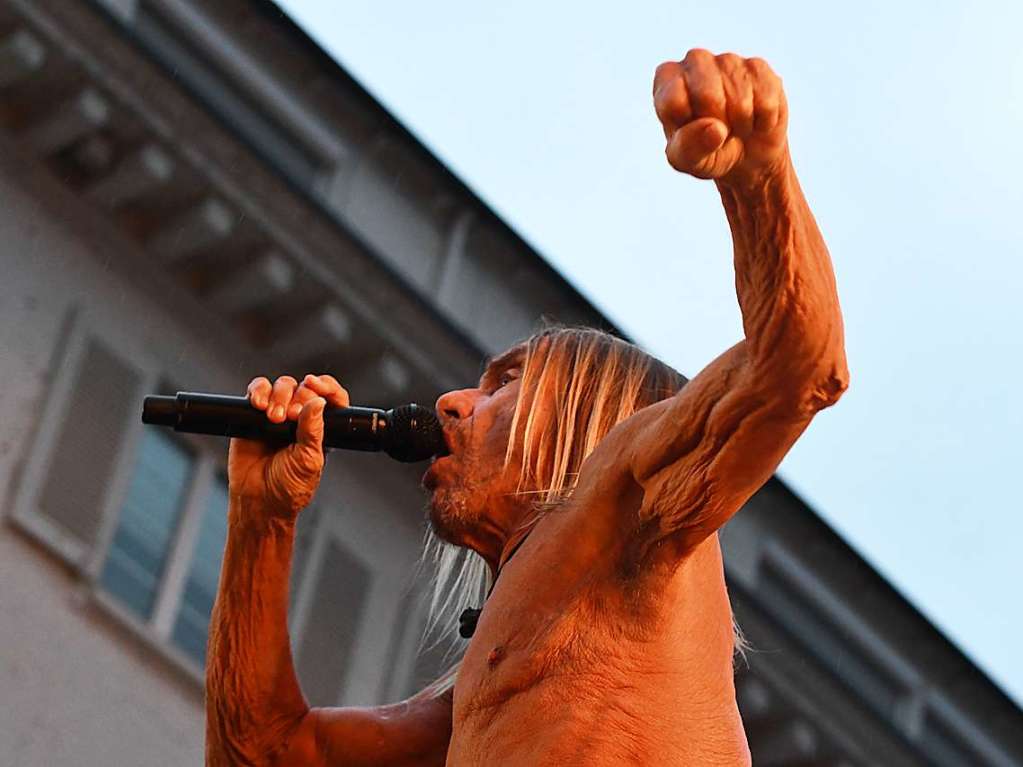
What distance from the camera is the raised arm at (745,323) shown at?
4.36m

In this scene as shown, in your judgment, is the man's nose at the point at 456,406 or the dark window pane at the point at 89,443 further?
the dark window pane at the point at 89,443

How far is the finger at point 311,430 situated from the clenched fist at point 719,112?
115cm

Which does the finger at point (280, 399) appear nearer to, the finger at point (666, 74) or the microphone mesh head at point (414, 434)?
the microphone mesh head at point (414, 434)

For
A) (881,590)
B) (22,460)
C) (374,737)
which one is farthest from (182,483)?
(374,737)

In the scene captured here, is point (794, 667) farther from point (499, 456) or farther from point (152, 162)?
point (499, 456)

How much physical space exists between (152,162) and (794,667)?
623 cm

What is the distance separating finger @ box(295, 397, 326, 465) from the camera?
5332 mm

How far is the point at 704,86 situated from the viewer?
4320 millimetres

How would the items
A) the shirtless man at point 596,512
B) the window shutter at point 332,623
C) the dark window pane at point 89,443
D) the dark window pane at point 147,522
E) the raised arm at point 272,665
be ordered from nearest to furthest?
the shirtless man at point 596,512 → the raised arm at point 272,665 → the dark window pane at point 89,443 → the dark window pane at point 147,522 → the window shutter at point 332,623

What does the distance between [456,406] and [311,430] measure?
0.37 m

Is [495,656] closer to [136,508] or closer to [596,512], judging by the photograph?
[596,512]

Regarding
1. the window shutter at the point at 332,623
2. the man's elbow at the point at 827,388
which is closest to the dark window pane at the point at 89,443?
the window shutter at the point at 332,623

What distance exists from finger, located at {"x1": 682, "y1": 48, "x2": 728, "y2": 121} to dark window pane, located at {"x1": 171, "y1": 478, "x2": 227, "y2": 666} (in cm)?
1445

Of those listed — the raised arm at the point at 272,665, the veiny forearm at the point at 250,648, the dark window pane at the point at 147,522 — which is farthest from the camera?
the dark window pane at the point at 147,522
